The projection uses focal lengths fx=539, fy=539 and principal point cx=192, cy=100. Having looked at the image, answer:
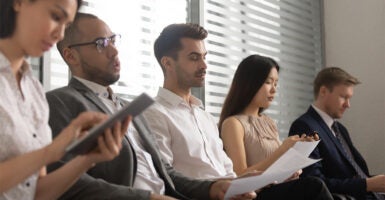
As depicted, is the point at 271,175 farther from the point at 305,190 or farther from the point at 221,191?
the point at 305,190

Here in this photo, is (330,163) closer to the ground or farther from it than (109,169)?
closer to the ground

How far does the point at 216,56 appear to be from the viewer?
3.13m

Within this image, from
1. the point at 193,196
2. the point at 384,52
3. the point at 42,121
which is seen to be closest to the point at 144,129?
the point at 193,196

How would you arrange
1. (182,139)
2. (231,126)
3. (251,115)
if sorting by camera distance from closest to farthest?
(182,139) < (231,126) < (251,115)

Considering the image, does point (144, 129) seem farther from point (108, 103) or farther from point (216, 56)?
point (216, 56)

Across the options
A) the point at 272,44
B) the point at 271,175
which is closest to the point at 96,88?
Answer: the point at 271,175

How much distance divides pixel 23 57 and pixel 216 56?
6.60 ft

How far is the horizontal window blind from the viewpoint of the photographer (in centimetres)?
314

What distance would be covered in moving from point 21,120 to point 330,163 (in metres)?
1.92

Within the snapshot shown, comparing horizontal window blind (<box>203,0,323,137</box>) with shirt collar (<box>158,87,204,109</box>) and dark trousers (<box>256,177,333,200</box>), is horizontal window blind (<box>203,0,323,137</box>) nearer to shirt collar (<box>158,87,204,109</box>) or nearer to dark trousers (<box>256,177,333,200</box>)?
shirt collar (<box>158,87,204,109</box>)

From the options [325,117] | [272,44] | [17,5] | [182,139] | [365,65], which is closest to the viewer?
[17,5]

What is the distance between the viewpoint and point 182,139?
204cm

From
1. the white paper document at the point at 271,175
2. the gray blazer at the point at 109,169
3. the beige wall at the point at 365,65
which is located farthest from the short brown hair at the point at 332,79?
the gray blazer at the point at 109,169

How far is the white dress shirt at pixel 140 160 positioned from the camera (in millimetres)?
1739
